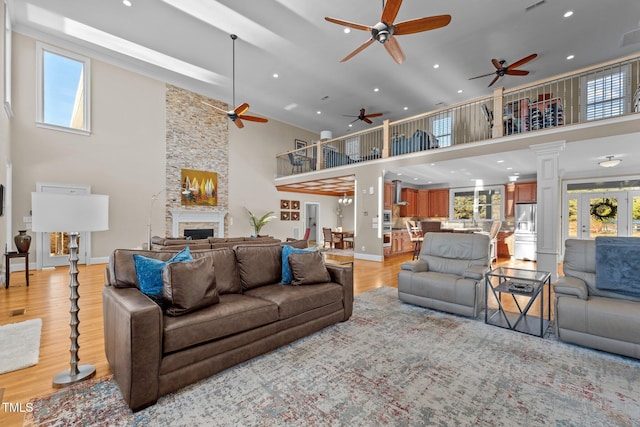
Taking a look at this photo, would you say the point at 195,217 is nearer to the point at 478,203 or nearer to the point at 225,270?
the point at 225,270

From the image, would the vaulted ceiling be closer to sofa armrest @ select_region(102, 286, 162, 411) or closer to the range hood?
→ the range hood

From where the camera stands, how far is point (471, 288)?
3254 mm

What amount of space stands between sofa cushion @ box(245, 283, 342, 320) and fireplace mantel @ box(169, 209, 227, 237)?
6.26 m

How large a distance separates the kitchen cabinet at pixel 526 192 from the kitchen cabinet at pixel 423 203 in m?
2.75

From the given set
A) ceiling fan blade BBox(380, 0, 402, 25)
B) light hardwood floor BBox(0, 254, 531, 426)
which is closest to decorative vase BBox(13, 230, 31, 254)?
light hardwood floor BBox(0, 254, 531, 426)

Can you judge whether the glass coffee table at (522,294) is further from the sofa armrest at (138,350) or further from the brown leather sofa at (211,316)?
the sofa armrest at (138,350)

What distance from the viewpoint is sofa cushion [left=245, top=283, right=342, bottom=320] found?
2.52m

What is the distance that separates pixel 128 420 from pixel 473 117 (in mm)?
10861

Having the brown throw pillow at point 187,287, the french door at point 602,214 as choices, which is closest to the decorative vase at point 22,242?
the brown throw pillow at point 187,287

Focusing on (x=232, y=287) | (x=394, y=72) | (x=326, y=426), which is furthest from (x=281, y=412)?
(x=394, y=72)

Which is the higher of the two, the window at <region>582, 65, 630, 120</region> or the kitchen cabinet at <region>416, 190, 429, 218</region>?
the window at <region>582, 65, 630, 120</region>

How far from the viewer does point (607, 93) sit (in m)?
6.86

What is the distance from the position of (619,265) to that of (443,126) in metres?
8.27

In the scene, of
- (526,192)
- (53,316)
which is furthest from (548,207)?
(53,316)
